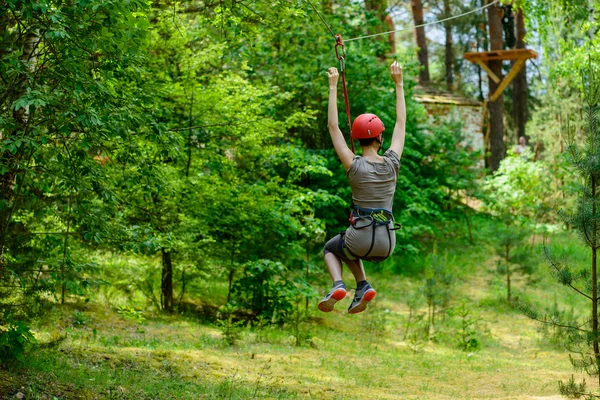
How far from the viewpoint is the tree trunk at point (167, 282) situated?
36.9 ft

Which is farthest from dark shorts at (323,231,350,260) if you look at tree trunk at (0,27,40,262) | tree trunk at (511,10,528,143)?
tree trunk at (511,10,528,143)

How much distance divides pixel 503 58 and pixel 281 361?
16.2 metres

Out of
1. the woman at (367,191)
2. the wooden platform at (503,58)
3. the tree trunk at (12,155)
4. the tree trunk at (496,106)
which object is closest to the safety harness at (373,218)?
the woman at (367,191)

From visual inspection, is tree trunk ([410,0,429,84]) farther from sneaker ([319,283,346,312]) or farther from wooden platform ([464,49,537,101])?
sneaker ([319,283,346,312])

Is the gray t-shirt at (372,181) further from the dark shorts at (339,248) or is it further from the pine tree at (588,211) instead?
the pine tree at (588,211)

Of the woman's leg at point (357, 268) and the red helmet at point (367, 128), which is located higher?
the red helmet at point (367, 128)

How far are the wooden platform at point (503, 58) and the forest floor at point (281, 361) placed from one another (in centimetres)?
1041

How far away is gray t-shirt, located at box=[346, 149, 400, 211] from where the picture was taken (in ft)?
17.0

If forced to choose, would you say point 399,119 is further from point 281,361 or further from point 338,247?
point 281,361

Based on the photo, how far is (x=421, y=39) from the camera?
27500mm

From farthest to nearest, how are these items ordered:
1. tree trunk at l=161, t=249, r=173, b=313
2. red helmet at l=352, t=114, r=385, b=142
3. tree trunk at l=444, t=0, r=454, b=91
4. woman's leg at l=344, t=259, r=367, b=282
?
tree trunk at l=444, t=0, r=454, b=91 → tree trunk at l=161, t=249, r=173, b=313 → woman's leg at l=344, t=259, r=367, b=282 → red helmet at l=352, t=114, r=385, b=142

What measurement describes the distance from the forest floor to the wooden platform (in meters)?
10.4

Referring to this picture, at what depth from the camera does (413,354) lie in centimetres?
1131

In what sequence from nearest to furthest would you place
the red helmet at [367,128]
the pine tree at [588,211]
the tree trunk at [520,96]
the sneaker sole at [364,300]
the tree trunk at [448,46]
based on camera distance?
the red helmet at [367,128]
the sneaker sole at [364,300]
the pine tree at [588,211]
the tree trunk at [520,96]
the tree trunk at [448,46]
